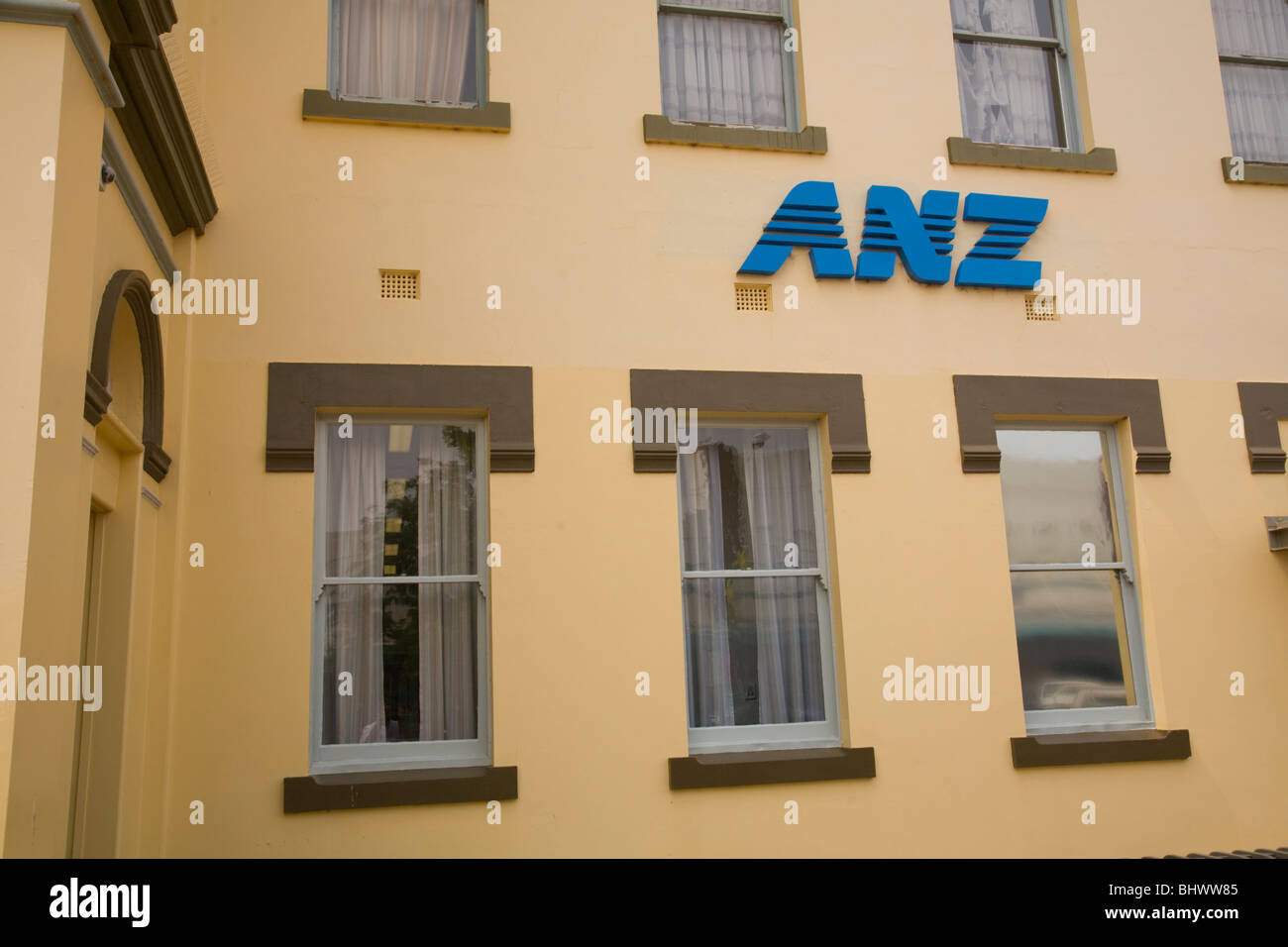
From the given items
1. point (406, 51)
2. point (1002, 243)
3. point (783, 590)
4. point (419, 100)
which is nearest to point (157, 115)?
point (419, 100)

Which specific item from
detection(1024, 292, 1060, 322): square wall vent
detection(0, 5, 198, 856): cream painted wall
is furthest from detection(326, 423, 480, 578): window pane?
detection(1024, 292, 1060, 322): square wall vent

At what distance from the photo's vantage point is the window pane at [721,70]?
6.57 metres

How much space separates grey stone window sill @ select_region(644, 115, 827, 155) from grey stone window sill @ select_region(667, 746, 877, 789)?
334cm

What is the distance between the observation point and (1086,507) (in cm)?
645

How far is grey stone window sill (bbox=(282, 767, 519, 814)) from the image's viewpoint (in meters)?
5.16

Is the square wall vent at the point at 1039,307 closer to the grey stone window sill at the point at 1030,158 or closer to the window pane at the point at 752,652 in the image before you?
the grey stone window sill at the point at 1030,158

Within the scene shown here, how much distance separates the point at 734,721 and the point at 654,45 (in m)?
3.82

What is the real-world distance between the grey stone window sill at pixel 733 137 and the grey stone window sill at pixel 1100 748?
348 centimetres

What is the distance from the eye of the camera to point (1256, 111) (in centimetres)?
731

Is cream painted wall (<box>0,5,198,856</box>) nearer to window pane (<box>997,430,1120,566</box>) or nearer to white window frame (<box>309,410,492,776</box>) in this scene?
white window frame (<box>309,410,492,776</box>)

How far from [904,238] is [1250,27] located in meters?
3.27

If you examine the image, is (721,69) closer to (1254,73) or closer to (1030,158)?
(1030,158)

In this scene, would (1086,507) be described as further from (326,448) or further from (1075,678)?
(326,448)
